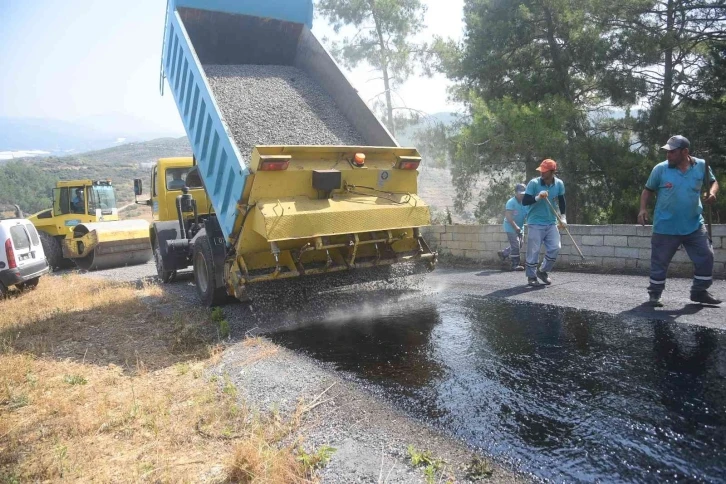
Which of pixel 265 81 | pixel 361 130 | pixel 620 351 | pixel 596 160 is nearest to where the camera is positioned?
pixel 620 351

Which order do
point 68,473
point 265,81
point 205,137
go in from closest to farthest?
1. point 68,473
2. point 205,137
3. point 265,81

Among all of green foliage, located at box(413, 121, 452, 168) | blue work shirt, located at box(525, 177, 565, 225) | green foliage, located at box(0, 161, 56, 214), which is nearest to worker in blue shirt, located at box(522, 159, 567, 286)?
blue work shirt, located at box(525, 177, 565, 225)

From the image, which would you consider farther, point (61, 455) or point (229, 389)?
point (229, 389)

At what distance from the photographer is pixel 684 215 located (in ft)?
15.1

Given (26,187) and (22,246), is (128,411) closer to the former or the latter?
(22,246)

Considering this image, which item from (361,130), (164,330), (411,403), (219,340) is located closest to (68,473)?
(411,403)

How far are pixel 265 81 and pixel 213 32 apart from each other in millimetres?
1148

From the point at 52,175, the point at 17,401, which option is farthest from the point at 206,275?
the point at 52,175

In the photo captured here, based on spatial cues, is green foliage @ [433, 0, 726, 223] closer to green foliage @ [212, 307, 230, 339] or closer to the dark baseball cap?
the dark baseball cap

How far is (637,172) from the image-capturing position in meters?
9.29

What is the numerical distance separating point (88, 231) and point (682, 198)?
505 inches

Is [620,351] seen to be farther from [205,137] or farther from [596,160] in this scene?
[596,160]

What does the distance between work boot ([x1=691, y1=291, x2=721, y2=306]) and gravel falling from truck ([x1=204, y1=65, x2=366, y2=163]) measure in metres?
3.95

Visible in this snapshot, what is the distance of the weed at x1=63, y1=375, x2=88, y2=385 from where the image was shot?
391cm
